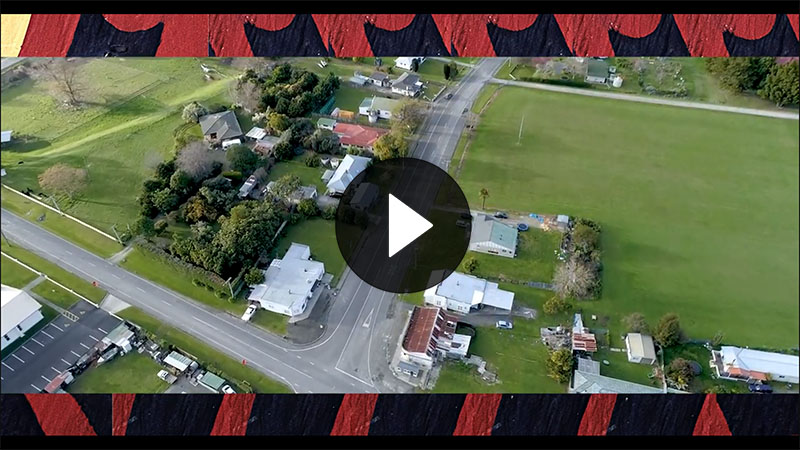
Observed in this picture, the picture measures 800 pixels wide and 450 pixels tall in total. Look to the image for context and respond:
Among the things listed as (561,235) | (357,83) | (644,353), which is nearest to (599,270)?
(561,235)

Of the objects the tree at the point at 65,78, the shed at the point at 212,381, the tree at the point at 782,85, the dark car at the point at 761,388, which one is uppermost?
the tree at the point at 782,85

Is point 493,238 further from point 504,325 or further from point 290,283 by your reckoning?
point 290,283

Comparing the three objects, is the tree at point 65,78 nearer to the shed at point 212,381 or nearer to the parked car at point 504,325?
the shed at point 212,381

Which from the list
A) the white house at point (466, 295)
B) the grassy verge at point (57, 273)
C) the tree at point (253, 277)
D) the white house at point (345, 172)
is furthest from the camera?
the white house at point (345, 172)

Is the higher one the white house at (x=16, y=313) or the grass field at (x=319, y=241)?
the grass field at (x=319, y=241)

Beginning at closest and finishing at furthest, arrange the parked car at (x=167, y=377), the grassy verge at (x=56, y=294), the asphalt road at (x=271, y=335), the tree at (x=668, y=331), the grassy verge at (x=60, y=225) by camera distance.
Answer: the parked car at (x=167, y=377) < the asphalt road at (x=271, y=335) < the tree at (x=668, y=331) < the grassy verge at (x=56, y=294) < the grassy verge at (x=60, y=225)

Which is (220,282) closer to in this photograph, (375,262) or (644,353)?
(375,262)
